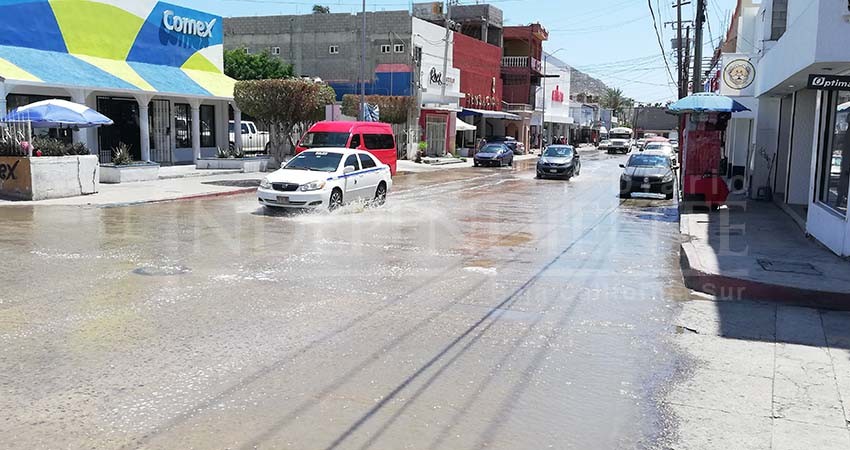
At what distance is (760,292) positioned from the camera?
352 inches

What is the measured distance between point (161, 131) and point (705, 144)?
69.1 feet

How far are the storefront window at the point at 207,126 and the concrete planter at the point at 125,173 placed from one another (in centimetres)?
837

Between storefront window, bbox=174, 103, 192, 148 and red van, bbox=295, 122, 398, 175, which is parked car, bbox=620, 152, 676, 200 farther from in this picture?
storefront window, bbox=174, 103, 192, 148

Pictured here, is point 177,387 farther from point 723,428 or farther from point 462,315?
point 723,428

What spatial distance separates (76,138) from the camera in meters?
23.9

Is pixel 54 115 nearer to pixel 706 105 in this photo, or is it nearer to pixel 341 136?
pixel 341 136

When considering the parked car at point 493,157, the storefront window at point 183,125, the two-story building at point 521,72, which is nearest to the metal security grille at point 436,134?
the parked car at point 493,157

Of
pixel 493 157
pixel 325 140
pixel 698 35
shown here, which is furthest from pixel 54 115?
pixel 493 157

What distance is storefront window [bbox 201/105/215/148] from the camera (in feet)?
104

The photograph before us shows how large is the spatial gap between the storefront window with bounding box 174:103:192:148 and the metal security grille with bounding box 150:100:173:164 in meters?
0.57

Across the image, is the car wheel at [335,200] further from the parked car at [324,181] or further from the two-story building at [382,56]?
the two-story building at [382,56]

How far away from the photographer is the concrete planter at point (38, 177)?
706 inches

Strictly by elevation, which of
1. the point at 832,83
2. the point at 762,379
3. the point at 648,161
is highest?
the point at 832,83

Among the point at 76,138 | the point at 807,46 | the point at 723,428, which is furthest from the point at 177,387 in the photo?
the point at 76,138
